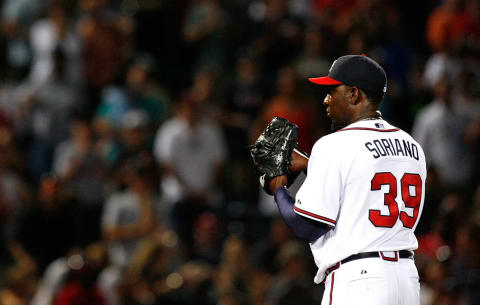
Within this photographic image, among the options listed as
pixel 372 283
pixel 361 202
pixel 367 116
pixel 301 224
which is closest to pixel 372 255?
pixel 372 283

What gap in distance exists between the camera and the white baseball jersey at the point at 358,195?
4434 millimetres

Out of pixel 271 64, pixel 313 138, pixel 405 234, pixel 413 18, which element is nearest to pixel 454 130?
pixel 313 138

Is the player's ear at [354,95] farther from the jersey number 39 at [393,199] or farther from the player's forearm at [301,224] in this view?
the player's forearm at [301,224]

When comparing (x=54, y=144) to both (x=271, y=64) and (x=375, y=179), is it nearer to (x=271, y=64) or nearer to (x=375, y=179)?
(x=271, y=64)

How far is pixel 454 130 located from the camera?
10.5 meters

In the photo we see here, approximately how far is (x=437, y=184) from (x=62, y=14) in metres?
4.86

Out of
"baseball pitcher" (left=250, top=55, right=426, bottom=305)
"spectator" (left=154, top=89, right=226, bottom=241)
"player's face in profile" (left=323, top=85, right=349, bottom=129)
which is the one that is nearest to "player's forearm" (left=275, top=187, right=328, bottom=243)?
"baseball pitcher" (left=250, top=55, right=426, bottom=305)

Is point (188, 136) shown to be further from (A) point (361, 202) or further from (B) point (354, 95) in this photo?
(A) point (361, 202)

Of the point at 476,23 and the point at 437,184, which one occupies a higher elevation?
the point at 476,23

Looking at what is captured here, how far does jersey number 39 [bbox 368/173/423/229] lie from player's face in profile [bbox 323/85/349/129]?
1.27 feet

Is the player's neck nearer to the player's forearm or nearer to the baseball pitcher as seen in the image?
the baseball pitcher

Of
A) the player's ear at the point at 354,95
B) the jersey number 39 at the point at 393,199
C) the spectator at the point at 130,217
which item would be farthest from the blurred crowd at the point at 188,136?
the player's ear at the point at 354,95

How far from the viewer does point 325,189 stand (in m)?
4.44

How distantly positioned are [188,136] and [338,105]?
599 cm
